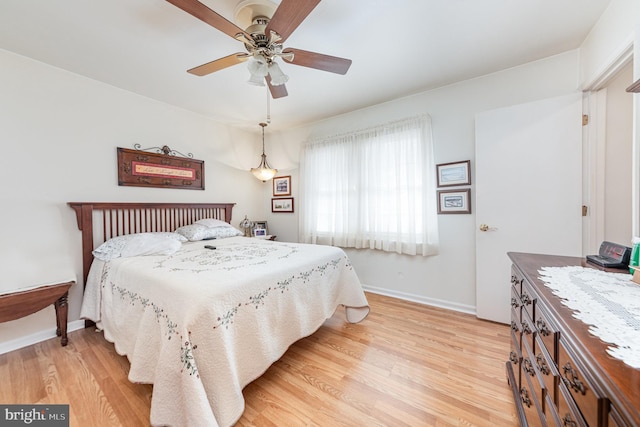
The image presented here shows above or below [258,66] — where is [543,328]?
below

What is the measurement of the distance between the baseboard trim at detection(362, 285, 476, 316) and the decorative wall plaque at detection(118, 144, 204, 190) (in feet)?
9.61

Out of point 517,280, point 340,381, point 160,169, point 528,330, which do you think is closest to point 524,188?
point 517,280

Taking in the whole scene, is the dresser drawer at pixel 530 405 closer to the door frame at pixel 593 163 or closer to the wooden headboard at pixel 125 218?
the door frame at pixel 593 163

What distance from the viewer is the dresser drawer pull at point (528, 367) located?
1.08 meters

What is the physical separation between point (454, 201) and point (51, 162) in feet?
13.5

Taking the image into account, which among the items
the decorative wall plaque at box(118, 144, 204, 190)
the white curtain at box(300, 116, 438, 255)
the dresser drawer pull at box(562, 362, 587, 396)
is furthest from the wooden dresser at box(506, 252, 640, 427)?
the decorative wall plaque at box(118, 144, 204, 190)

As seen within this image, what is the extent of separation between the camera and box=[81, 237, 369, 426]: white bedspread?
4.00ft

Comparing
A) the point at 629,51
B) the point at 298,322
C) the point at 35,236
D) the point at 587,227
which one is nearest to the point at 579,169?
the point at 587,227

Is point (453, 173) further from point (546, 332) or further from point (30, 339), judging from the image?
point (30, 339)

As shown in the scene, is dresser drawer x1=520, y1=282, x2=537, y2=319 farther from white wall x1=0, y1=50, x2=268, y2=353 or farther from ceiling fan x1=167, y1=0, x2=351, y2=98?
white wall x1=0, y1=50, x2=268, y2=353

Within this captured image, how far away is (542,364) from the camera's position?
0.94 meters

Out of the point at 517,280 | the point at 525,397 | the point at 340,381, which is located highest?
the point at 517,280

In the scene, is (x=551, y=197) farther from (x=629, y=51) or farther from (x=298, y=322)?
(x=298, y=322)

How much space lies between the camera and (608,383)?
0.50 m
